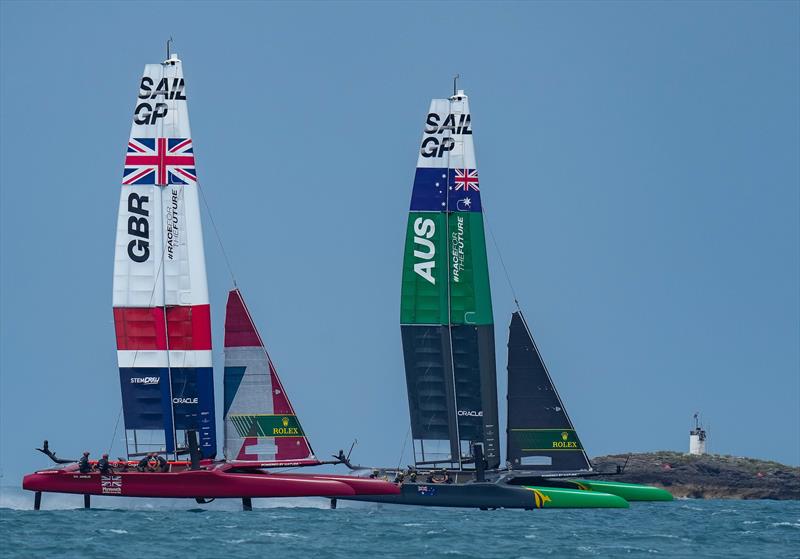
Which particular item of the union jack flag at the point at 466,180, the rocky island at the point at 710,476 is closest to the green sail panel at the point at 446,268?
the union jack flag at the point at 466,180

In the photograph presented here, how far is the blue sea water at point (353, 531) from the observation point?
42.8 meters

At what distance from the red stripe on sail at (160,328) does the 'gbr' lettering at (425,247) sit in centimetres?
845

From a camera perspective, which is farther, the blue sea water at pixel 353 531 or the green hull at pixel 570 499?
the green hull at pixel 570 499

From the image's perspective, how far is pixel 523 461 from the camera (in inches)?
2418

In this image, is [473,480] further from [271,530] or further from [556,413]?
[271,530]

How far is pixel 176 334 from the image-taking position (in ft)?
188

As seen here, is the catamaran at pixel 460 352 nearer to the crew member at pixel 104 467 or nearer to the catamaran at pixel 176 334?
the catamaran at pixel 176 334

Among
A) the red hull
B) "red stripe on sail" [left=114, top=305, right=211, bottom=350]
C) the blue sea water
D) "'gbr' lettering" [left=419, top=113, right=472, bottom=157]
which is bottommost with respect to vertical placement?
the blue sea water

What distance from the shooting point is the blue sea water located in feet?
141

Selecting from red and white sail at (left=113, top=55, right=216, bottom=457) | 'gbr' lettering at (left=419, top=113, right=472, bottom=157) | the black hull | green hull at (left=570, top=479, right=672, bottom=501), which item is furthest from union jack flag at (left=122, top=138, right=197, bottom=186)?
green hull at (left=570, top=479, right=672, bottom=501)

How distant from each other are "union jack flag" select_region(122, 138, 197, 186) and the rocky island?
48.6 metres

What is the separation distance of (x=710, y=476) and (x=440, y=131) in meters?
45.8

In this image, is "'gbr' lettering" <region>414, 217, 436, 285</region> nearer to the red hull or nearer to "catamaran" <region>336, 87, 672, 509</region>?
"catamaran" <region>336, 87, 672, 509</region>

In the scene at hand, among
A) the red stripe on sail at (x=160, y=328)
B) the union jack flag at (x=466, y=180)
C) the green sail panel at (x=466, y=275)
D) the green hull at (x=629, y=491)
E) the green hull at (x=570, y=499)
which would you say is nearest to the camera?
the red stripe on sail at (x=160, y=328)
